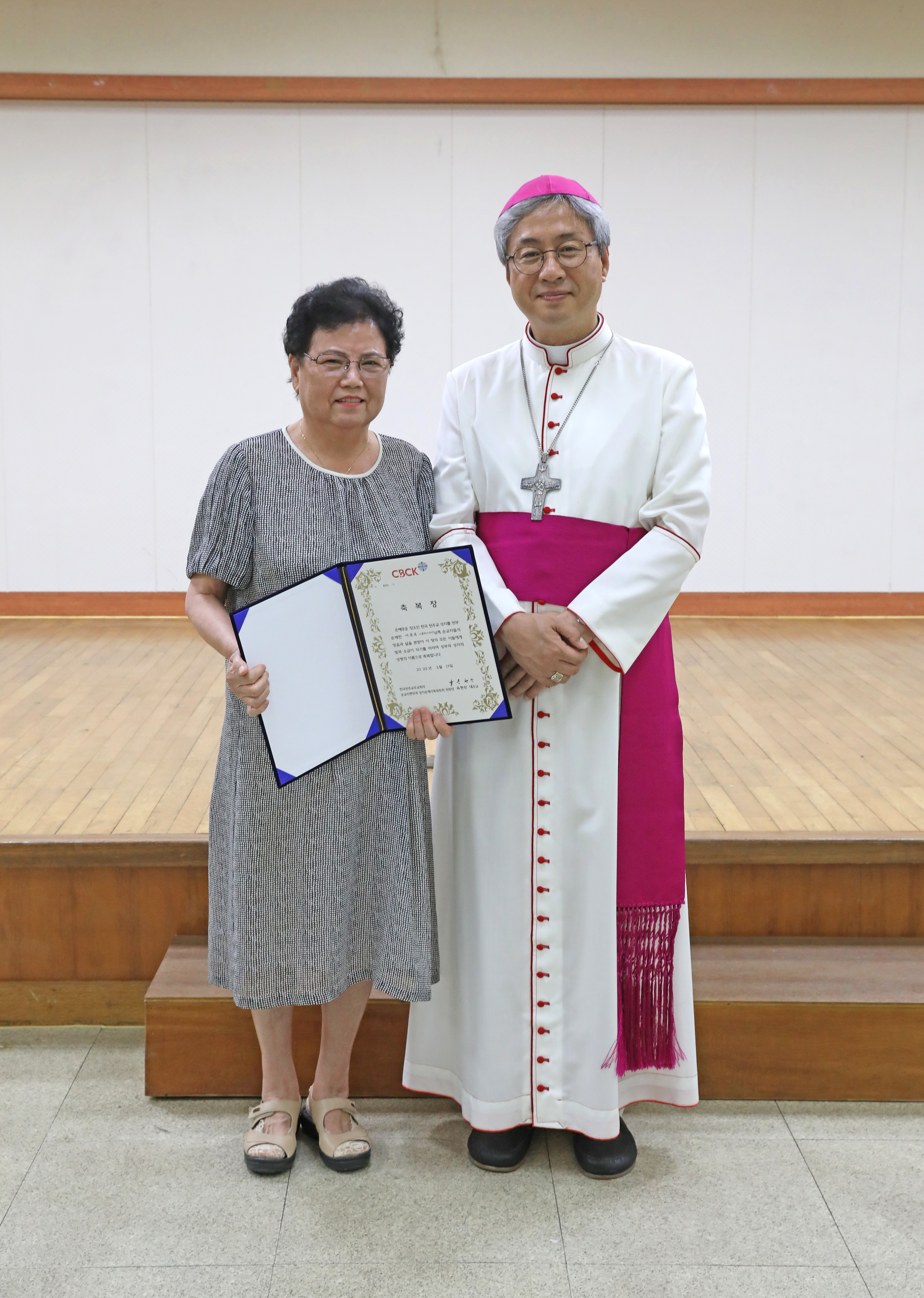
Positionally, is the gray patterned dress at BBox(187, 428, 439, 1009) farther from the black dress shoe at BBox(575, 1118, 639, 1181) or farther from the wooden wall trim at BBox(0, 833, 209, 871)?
the wooden wall trim at BBox(0, 833, 209, 871)

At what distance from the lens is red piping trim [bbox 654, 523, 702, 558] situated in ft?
6.32

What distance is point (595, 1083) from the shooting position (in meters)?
2.02

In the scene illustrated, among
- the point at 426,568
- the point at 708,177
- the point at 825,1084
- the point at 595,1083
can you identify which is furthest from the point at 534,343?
the point at 708,177

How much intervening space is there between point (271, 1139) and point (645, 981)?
2.33 feet

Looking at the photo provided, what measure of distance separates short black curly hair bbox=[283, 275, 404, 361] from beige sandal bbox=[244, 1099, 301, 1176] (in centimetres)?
131

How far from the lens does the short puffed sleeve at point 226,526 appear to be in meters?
1.85

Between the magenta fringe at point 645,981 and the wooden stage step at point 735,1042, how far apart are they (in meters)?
0.25

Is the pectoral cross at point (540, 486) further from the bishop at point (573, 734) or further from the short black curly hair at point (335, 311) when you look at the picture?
the short black curly hair at point (335, 311)

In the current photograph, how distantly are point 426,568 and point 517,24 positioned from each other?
14.5 ft

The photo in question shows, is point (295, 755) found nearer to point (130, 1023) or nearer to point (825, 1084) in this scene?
point (130, 1023)

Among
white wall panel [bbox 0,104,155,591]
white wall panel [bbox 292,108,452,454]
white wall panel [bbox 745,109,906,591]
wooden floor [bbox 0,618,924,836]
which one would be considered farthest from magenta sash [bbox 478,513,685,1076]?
white wall panel [bbox 0,104,155,591]

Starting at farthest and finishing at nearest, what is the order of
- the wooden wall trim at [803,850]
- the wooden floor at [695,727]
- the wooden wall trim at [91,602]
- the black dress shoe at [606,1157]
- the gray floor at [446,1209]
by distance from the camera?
the wooden wall trim at [91,602] → the wooden floor at [695,727] → the wooden wall trim at [803,850] → the black dress shoe at [606,1157] → the gray floor at [446,1209]

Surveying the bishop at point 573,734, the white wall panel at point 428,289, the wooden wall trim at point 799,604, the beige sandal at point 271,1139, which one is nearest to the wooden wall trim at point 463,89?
the white wall panel at point 428,289

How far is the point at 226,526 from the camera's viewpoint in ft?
6.08
